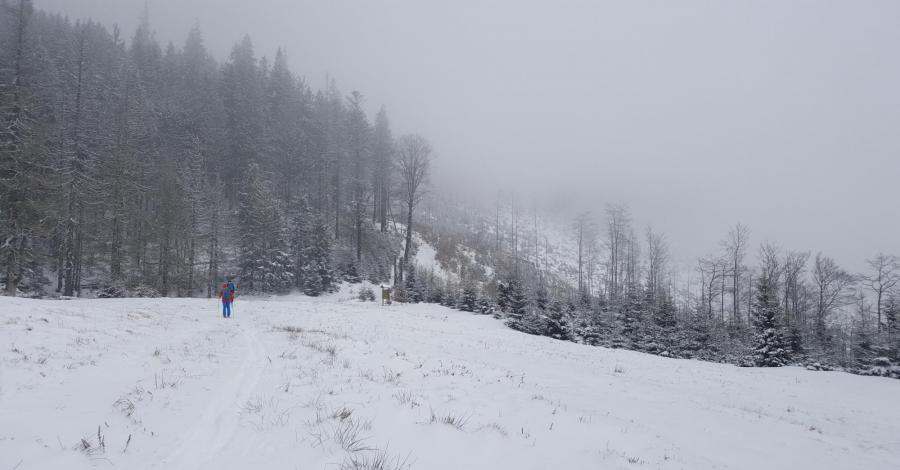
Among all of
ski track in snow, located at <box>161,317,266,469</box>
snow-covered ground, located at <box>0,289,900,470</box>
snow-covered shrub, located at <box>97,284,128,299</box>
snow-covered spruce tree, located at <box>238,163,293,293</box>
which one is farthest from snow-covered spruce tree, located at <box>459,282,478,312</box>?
snow-covered shrub, located at <box>97,284,128,299</box>

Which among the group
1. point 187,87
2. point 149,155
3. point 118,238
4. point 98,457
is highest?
point 187,87

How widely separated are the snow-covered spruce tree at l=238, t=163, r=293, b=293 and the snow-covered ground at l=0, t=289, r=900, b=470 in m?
20.6

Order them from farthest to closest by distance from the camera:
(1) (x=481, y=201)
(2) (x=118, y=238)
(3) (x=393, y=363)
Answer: (1) (x=481, y=201) → (2) (x=118, y=238) → (3) (x=393, y=363)

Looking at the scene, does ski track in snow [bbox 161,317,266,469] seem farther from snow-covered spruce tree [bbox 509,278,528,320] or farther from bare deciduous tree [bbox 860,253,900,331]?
bare deciduous tree [bbox 860,253,900,331]

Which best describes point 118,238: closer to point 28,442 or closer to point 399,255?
point 399,255

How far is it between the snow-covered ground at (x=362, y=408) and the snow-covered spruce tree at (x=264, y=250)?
20.6m

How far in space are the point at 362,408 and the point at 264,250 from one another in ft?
106

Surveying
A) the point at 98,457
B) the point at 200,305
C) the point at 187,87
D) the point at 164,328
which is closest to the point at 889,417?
the point at 98,457

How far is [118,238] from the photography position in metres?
29.7

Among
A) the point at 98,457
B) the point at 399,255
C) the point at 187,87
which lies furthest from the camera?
the point at 187,87

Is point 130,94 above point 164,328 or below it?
above

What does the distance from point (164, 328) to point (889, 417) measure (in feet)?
71.3

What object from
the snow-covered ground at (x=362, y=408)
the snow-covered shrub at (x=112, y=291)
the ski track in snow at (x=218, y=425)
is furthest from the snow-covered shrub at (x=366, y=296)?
the ski track in snow at (x=218, y=425)

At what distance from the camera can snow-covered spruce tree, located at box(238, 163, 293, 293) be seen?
33.4 m
